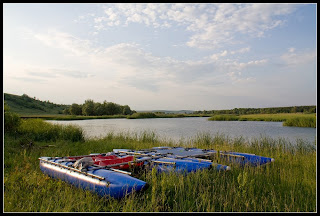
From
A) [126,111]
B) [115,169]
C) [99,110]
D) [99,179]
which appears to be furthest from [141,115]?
[99,179]

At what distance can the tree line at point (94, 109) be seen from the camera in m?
44.0

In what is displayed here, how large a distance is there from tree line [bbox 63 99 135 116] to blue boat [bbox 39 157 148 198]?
39.8m

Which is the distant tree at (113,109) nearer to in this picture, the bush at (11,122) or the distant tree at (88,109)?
the distant tree at (88,109)

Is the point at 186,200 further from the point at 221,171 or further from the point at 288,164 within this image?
the point at 288,164

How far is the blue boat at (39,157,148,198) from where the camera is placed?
416 centimetres

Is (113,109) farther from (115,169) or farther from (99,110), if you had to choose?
(115,169)

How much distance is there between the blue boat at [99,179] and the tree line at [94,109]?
131 ft

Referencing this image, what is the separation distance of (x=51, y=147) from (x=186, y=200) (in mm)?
8461

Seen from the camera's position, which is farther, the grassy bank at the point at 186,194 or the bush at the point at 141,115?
the bush at the point at 141,115

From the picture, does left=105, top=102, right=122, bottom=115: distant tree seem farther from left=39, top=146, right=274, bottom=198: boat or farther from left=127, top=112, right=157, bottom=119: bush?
left=39, top=146, right=274, bottom=198: boat

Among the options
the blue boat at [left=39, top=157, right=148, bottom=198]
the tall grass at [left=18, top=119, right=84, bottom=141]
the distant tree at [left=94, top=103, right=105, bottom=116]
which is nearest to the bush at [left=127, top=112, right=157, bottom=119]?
the distant tree at [left=94, top=103, right=105, bottom=116]

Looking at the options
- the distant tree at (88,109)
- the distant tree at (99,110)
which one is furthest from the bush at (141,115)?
the distant tree at (88,109)

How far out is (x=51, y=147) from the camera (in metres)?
10.5

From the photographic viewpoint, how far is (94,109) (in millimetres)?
45094
